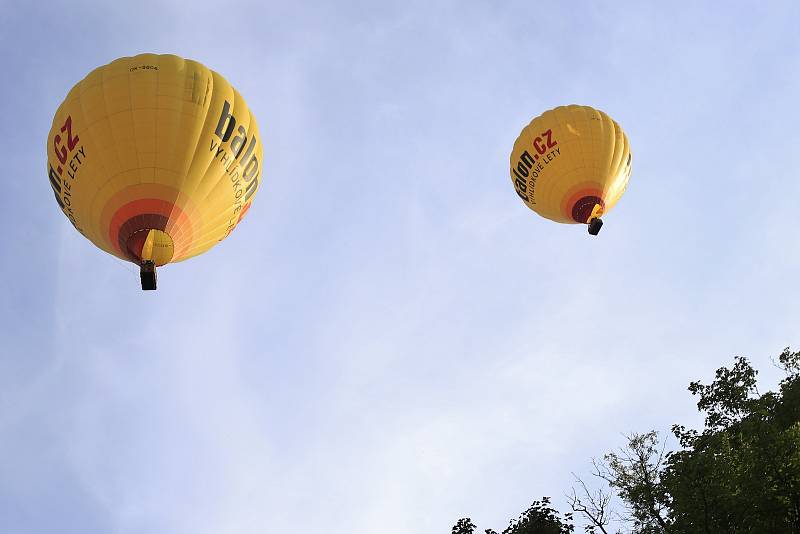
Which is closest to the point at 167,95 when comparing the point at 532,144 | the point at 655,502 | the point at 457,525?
the point at 532,144

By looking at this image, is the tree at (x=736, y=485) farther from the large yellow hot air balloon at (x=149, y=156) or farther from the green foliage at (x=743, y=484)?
the large yellow hot air balloon at (x=149, y=156)

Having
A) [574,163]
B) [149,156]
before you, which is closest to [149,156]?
[149,156]

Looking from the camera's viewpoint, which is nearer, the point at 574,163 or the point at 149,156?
the point at 149,156

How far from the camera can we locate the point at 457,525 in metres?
23.9

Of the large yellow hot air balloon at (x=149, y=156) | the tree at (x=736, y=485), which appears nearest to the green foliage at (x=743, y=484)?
the tree at (x=736, y=485)

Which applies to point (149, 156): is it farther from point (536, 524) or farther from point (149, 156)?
point (536, 524)

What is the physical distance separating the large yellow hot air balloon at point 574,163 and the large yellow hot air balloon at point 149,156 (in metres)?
11.8

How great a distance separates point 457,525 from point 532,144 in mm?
13909

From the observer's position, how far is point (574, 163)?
981 inches

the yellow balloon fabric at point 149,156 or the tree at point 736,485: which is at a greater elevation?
the yellow balloon fabric at point 149,156

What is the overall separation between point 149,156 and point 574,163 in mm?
14774

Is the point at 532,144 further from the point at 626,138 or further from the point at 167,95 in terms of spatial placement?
the point at 167,95

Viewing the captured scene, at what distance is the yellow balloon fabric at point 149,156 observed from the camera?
656 inches

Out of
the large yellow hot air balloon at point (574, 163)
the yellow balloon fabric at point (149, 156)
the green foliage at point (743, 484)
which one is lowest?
the green foliage at point (743, 484)
